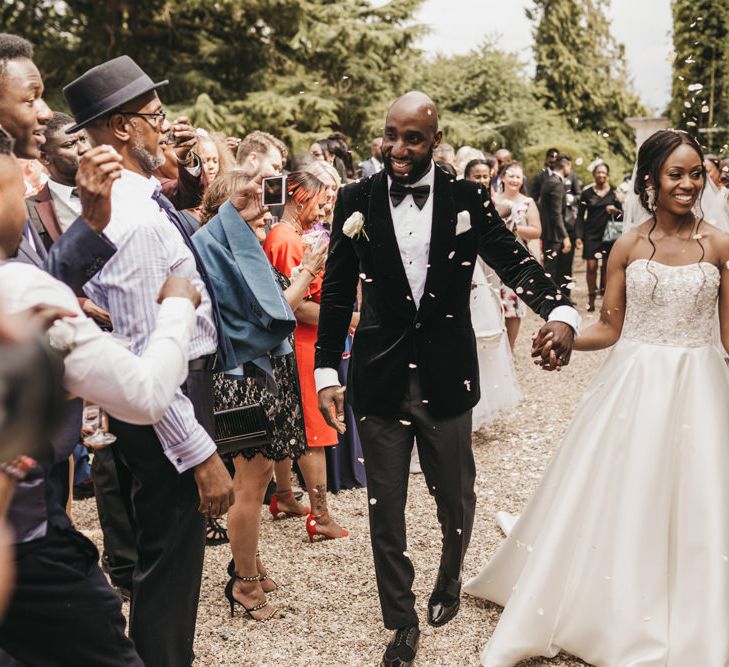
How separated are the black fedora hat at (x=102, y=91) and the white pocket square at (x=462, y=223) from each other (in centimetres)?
137

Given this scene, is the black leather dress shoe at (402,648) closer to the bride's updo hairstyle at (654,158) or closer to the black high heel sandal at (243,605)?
the black high heel sandal at (243,605)

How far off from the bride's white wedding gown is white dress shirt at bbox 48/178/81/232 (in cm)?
258

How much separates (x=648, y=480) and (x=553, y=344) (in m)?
0.68

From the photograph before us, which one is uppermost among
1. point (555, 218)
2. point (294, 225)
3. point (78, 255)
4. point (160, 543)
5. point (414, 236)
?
point (78, 255)

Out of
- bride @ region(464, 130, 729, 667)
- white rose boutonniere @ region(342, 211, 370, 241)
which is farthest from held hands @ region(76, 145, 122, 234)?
bride @ region(464, 130, 729, 667)

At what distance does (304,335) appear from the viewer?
Result: 4871 millimetres

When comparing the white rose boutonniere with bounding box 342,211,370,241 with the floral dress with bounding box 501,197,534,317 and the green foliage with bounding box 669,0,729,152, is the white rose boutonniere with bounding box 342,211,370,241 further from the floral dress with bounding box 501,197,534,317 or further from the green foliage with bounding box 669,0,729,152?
the green foliage with bounding box 669,0,729,152

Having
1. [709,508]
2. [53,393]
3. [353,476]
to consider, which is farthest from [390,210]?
[353,476]

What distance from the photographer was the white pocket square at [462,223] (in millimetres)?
3367

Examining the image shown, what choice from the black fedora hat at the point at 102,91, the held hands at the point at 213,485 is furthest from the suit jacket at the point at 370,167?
the held hands at the point at 213,485

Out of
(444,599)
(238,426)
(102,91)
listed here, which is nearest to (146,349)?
(102,91)

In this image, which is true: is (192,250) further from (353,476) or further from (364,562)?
(353,476)

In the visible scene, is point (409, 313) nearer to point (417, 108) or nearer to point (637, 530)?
point (417, 108)

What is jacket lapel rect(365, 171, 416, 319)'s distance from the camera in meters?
3.35
